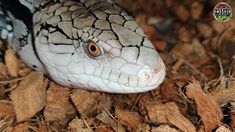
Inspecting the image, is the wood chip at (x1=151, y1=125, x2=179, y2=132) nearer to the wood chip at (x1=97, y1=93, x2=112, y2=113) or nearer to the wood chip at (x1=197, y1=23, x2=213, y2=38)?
the wood chip at (x1=97, y1=93, x2=112, y2=113)

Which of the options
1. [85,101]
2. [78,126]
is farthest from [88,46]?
[78,126]

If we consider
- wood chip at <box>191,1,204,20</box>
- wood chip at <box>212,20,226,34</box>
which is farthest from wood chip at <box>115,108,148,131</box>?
wood chip at <box>191,1,204,20</box>

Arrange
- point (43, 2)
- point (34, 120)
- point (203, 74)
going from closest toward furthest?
point (34, 120) → point (43, 2) → point (203, 74)

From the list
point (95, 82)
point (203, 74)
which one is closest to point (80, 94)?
point (95, 82)

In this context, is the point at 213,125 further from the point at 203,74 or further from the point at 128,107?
the point at 203,74

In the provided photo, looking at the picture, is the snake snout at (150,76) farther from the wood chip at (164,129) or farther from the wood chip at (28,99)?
the wood chip at (28,99)

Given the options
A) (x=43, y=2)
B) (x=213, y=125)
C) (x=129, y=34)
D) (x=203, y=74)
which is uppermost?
(x=43, y=2)

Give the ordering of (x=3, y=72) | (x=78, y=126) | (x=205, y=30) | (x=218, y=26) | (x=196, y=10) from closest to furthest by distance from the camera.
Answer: (x=78, y=126), (x=3, y=72), (x=218, y=26), (x=205, y=30), (x=196, y=10)

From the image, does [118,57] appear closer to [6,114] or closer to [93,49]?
[93,49]
